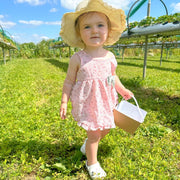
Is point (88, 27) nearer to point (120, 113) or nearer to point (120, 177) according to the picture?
point (120, 113)

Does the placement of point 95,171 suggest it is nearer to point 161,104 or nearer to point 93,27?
point 93,27

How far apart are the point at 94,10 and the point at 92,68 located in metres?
0.49

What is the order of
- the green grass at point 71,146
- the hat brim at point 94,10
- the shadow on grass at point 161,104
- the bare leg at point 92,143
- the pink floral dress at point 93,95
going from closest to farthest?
the hat brim at point 94,10, the pink floral dress at point 93,95, the bare leg at point 92,143, the green grass at point 71,146, the shadow on grass at point 161,104

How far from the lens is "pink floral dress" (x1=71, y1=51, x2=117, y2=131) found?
5.09ft

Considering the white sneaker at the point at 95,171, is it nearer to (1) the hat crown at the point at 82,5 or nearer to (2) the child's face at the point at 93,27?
(2) the child's face at the point at 93,27

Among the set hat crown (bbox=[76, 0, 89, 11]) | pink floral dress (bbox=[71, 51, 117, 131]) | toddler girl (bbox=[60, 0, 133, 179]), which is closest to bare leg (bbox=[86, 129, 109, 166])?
toddler girl (bbox=[60, 0, 133, 179])

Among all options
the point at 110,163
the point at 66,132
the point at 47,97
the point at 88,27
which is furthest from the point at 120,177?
the point at 47,97

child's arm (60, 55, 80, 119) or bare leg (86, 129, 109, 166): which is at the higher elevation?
child's arm (60, 55, 80, 119)

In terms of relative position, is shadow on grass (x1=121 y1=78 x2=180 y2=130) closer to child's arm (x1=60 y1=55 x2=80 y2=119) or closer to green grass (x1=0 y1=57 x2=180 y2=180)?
green grass (x1=0 y1=57 x2=180 y2=180)

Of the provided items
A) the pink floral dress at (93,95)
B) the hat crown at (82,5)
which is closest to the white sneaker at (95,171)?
the pink floral dress at (93,95)

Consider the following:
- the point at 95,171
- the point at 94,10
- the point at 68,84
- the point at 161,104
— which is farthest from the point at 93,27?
the point at 161,104

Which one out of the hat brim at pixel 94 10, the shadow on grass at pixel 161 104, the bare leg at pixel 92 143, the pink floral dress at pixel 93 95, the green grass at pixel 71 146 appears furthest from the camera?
the shadow on grass at pixel 161 104

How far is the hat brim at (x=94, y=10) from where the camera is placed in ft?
4.70

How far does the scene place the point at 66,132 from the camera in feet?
8.67
